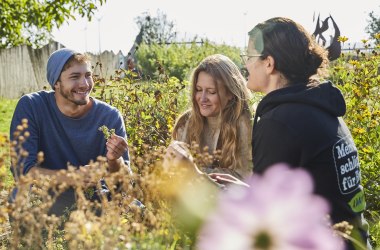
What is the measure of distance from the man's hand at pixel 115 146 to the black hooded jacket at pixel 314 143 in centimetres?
95

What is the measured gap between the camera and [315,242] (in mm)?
503

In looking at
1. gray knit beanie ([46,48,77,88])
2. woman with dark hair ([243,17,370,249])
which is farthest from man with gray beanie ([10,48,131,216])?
woman with dark hair ([243,17,370,249])

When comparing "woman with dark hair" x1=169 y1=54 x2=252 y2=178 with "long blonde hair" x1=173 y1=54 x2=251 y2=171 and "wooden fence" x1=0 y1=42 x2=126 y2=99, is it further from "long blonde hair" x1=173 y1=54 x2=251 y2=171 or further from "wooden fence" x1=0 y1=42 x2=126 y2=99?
"wooden fence" x1=0 y1=42 x2=126 y2=99

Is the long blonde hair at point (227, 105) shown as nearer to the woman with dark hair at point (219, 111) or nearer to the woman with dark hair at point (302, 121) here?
the woman with dark hair at point (219, 111)

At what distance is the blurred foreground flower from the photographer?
492 mm

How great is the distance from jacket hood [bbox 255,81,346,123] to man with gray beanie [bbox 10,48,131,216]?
5.00ft

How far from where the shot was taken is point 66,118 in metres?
3.58

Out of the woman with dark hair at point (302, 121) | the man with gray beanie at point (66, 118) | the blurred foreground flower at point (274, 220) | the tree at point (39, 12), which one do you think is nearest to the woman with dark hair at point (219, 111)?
the man with gray beanie at point (66, 118)

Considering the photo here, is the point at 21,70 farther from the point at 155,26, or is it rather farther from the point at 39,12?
the point at 155,26

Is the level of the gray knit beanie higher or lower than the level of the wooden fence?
higher

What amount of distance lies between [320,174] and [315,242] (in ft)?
4.96

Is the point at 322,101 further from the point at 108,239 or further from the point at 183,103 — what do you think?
the point at 183,103

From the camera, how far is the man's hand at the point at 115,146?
2.84 metres

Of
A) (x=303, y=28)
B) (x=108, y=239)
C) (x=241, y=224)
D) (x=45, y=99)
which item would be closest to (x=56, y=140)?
(x=45, y=99)
